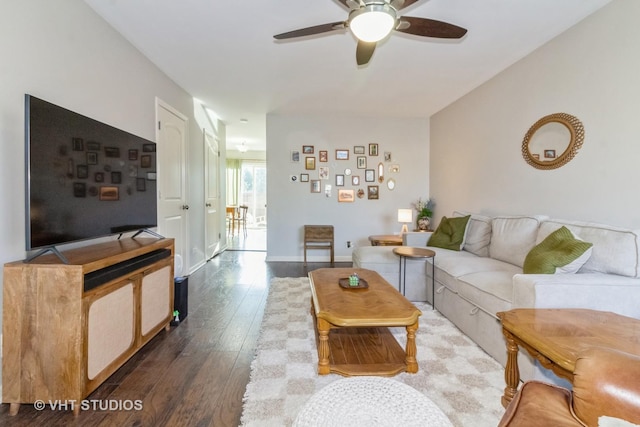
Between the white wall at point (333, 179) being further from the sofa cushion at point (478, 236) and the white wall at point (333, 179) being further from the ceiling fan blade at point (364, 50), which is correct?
the ceiling fan blade at point (364, 50)

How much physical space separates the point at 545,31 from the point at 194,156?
4.29m

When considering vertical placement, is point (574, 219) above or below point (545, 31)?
below

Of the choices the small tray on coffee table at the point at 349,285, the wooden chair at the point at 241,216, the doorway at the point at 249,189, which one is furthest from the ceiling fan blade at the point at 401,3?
the doorway at the point at 249,189

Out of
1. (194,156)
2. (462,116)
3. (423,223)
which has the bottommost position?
(423,223)

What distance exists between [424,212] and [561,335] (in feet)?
12.3

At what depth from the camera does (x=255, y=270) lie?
4566mm

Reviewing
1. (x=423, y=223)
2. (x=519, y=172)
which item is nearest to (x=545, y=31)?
(x=519, y=172)

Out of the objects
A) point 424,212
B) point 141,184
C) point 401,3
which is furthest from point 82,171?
point 424,212

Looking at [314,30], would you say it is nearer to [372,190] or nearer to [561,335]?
[561,335]

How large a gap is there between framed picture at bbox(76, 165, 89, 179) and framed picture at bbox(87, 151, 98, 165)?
1.8 inches

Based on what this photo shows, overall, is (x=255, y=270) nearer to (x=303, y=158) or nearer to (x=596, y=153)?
(x=303, y=158)

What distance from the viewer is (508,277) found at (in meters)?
2.32

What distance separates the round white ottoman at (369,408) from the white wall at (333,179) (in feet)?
13.6

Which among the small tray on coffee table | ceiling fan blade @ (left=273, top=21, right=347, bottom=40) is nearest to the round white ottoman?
the small tray on coffee table
